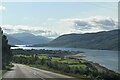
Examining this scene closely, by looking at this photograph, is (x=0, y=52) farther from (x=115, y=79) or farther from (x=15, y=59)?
(x=15, y=59)

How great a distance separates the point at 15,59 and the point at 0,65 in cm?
10210

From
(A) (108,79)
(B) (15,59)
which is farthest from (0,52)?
(B) (15,59)

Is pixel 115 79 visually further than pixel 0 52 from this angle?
No

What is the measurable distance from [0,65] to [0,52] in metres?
3.86

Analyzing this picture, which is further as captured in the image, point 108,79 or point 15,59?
point 15,59

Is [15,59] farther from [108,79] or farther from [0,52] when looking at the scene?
[108,79]

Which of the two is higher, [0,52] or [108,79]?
[0,52]

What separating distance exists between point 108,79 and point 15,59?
116138 mm

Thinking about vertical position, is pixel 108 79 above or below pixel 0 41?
below

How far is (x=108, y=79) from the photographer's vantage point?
50.2m

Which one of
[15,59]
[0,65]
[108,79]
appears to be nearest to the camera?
[108,79]

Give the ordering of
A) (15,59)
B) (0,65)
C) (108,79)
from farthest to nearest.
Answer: (15,59) → (0,65) → (108,79)

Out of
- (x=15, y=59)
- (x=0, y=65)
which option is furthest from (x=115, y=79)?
(x=15, y=59)

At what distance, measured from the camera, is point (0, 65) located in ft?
186
